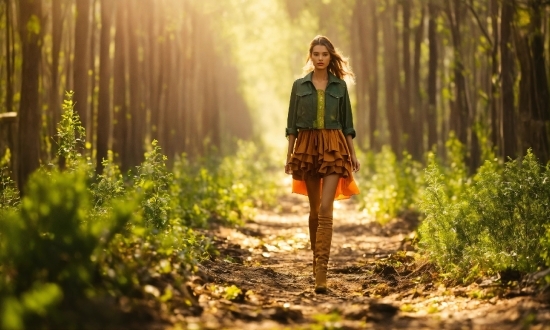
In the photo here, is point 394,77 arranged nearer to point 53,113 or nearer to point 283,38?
point 53,113

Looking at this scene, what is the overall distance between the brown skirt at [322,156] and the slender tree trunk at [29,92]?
5.57m

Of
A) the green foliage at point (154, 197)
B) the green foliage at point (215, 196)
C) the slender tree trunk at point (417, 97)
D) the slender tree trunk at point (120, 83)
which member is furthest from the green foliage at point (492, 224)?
the slender tree trunk at point (417, 97)

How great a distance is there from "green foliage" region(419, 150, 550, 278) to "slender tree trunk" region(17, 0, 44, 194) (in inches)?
254

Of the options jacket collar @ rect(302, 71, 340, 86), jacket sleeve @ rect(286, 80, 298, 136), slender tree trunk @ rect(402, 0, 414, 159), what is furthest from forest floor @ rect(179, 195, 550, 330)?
slender tree trunk @ rect(402, 0, 414, 159)

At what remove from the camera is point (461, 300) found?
7559 millimetres

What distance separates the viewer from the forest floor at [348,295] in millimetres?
6441

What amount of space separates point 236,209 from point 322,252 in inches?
381

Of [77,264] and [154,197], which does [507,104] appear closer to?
[154,197]

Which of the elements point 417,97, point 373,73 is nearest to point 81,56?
point 417,97

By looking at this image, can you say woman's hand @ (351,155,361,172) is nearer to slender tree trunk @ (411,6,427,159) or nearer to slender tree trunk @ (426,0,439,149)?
slender tree trunk @ (426,0,439,149)

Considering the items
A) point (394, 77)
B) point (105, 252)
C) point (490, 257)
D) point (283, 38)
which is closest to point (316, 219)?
point (490, 257)

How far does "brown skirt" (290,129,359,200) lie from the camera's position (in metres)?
8.65

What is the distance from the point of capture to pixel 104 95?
60.0ft

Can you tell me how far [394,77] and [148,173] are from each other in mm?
20706
